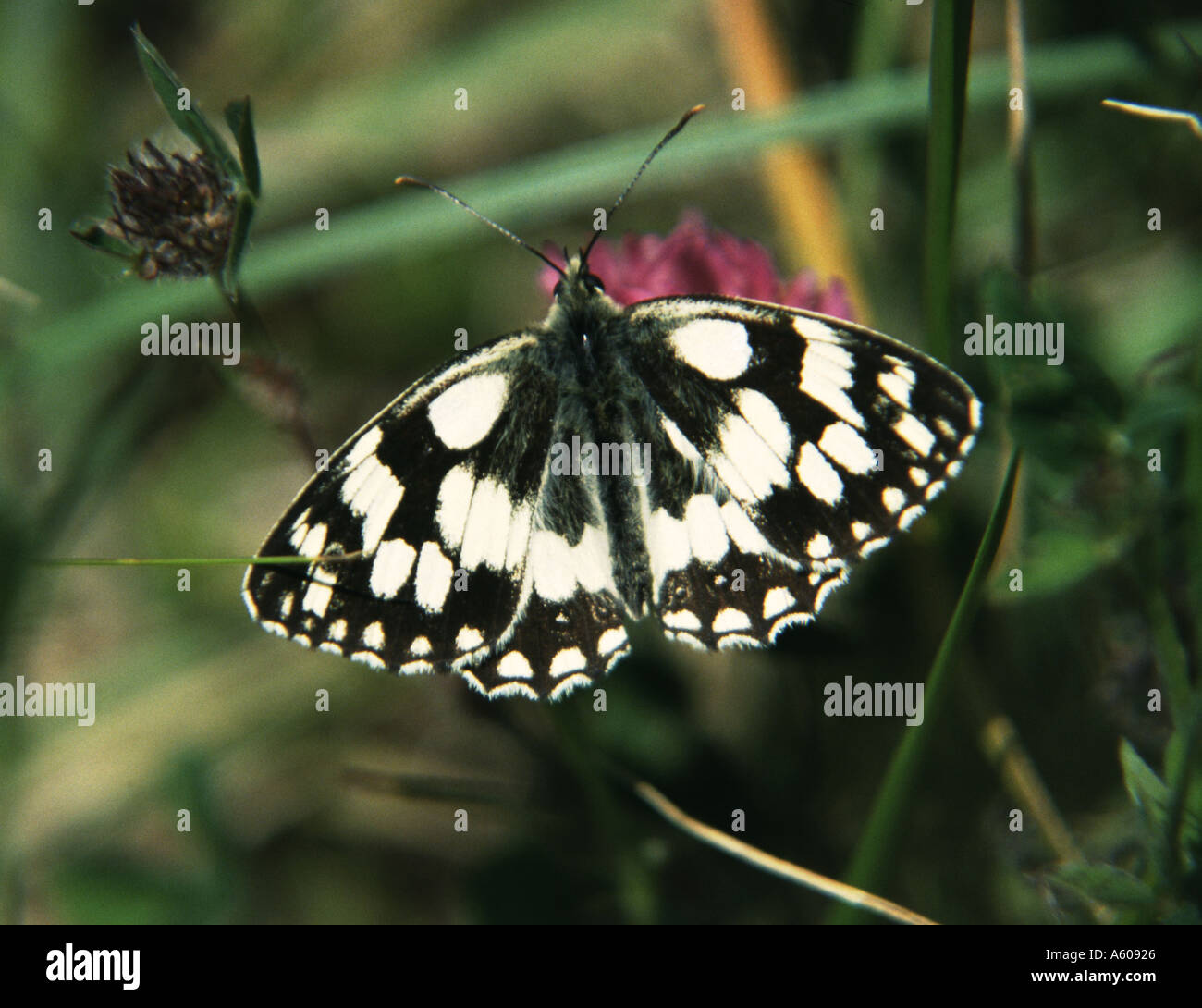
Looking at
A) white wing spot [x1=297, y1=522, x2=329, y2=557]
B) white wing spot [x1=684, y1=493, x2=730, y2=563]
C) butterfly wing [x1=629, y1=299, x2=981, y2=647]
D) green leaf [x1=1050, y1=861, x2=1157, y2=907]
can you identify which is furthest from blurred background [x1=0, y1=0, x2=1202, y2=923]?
white wing spot [x1=684, y1=493, x2=730, y2=563]

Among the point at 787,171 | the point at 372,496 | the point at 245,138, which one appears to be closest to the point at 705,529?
the point at 372,496

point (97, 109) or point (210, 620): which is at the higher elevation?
point (97, 109)

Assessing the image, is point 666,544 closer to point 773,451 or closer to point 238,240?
point 773,451

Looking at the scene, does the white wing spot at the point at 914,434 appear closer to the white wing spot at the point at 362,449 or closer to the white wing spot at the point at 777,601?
the white wing spot at the point at 777,601

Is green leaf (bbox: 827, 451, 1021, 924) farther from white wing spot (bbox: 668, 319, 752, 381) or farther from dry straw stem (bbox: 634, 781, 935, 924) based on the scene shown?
white wing spot (bbox: 668, 319, 752, 381)
